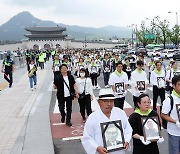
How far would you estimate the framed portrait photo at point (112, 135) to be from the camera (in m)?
4.04

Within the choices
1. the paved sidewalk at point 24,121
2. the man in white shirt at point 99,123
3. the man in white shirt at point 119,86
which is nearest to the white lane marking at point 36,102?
the paved sidewalk at point 24,121

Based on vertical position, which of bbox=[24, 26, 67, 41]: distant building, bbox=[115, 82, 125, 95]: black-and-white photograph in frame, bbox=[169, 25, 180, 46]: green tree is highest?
bbox=[24, 26, 67, 41]: distant building

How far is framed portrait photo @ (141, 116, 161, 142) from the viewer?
178 inches

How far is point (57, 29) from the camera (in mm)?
123250

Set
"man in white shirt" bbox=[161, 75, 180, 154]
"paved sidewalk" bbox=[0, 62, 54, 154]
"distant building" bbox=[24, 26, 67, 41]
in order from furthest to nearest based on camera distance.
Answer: "distant building" bbox=[24, 26, 67, 41] < "paved sidewalk" bbox=[0, 62, 54, 154] < "man in white shirt" bbox=[161, 75, 180, 154]

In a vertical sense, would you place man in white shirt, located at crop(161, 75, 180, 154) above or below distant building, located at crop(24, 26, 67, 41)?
below

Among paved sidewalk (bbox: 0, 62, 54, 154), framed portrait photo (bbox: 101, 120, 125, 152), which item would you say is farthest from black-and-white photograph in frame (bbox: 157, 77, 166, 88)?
framed portrait photo (bbox: 101, 120, 125, 152)

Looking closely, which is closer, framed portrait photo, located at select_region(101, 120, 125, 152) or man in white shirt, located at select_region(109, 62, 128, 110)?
framed portrait photo, located at select_region(101, 120, 125, 152)

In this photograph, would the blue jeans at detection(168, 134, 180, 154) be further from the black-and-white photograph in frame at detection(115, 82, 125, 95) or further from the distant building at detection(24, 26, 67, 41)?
the distant building at detection(24, 26, 67, 41)

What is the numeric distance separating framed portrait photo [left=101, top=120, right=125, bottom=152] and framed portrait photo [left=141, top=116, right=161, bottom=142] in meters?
0.54

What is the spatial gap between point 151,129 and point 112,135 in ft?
2.41

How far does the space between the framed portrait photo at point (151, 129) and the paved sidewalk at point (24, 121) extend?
8.65ft

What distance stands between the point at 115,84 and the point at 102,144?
4979mm

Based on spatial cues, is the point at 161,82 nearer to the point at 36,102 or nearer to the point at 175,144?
the point at 175,144
